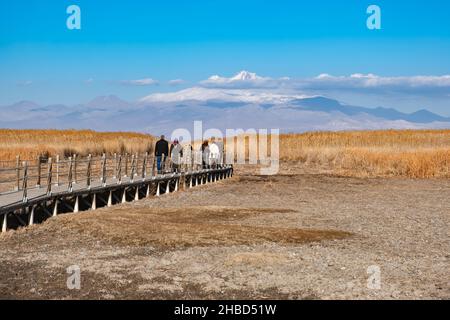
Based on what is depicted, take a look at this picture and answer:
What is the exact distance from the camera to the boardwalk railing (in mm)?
19062

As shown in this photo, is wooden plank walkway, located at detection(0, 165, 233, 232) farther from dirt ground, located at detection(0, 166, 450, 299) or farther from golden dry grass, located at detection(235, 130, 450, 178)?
golden dry grass, located at detection(235, 130, 450, 178)

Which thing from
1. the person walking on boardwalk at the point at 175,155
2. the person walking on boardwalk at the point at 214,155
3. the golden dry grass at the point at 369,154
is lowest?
the golden dry grass at the point at 369,154

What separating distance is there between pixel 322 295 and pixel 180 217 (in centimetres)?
1065

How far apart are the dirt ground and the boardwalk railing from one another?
770mm

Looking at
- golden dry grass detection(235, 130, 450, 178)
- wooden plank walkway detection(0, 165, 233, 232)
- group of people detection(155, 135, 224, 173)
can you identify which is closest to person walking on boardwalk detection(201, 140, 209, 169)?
group of people detection(155, 135, 224, 173)

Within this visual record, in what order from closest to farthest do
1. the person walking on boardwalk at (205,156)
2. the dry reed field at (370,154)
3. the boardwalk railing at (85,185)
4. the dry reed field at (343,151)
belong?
1. the boardwalk railing at (85,185)
2. the person walking on boardwalk at (205,156)
3. the dry reed field at (343,151)
4. the dry reed field at (370,154)

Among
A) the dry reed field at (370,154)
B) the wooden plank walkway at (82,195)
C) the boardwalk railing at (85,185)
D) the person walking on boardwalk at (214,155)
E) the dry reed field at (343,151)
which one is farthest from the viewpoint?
the dry reed field at (370,154)

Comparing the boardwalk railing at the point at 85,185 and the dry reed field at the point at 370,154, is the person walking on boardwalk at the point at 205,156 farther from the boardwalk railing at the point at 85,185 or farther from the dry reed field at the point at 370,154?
the dry reed field at the point at 370,154

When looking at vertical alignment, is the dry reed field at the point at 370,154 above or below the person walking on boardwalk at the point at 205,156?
below

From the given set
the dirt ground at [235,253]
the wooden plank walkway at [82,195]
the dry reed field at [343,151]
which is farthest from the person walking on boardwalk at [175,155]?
the dry reed field at [343,151]

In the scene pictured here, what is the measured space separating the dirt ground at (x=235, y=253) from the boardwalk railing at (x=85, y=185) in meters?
0.77

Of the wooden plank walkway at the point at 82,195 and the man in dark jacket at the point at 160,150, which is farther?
the man in dark jacket at the point at 160,150

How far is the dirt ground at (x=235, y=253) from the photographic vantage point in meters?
11.6

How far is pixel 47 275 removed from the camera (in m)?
12.5
